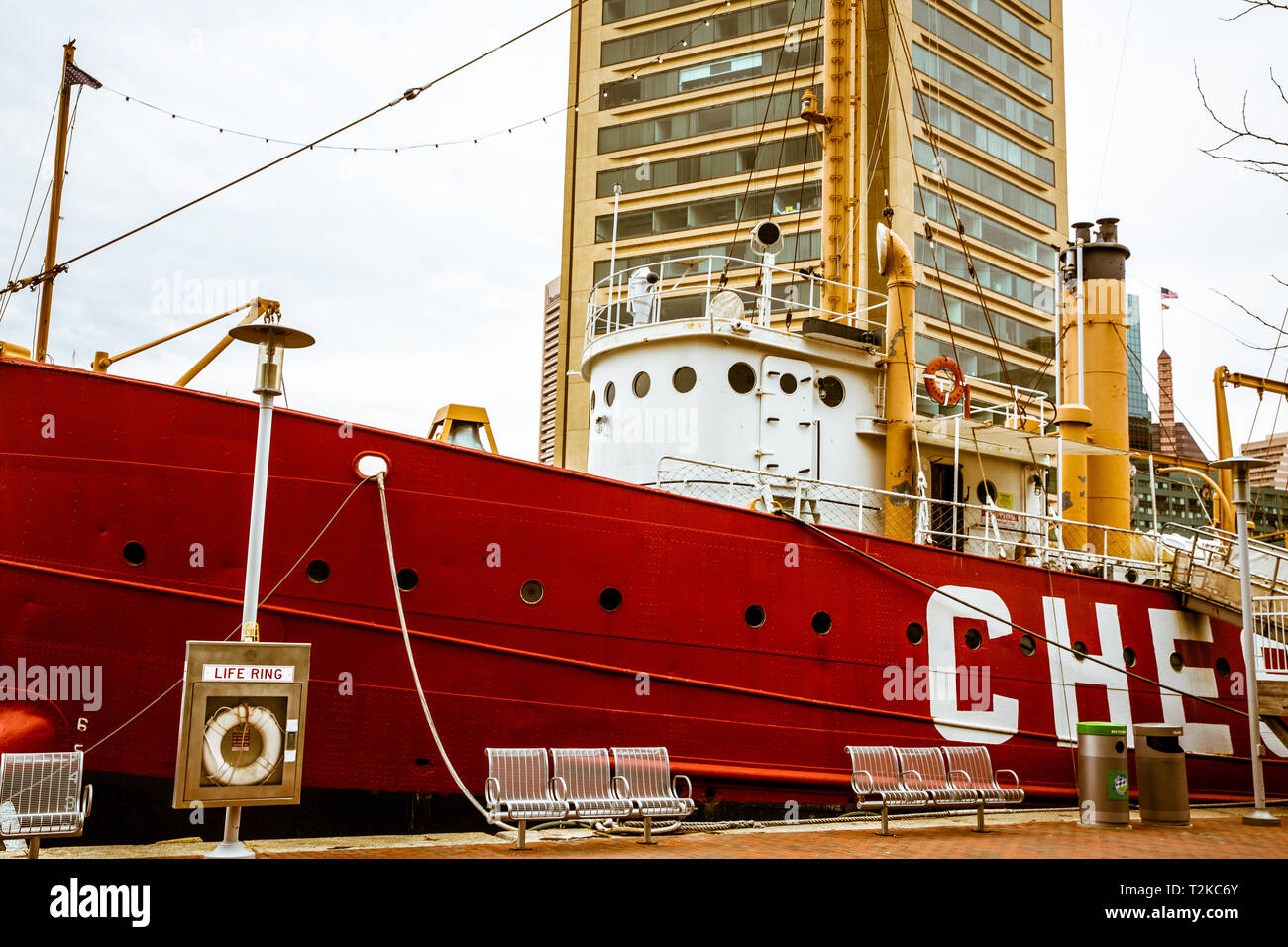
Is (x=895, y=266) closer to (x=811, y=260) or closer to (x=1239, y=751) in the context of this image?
(x=1239, y=751)

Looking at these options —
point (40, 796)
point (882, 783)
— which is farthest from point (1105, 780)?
Result: point (40, 796)

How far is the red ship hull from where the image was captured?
8.46 meters

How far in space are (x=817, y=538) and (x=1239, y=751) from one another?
7.35 metres

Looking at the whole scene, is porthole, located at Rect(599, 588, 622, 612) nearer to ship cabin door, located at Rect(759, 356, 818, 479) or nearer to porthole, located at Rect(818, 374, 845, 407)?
ship cabin door, located at Rect(759, 356, 818, 479)

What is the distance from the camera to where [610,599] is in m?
9.94

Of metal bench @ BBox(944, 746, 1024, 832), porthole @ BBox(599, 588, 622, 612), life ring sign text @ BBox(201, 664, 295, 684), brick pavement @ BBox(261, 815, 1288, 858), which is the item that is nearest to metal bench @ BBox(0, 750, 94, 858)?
brick pavement @ BBox(261, 815, 1288, 858)

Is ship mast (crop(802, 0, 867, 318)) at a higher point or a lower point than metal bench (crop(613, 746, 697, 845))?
higher

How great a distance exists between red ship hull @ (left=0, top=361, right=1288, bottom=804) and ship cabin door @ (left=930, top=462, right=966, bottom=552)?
5.32ft

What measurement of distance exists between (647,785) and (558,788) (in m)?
0.85

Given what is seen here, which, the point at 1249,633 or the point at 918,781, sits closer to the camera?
the point at 918,781

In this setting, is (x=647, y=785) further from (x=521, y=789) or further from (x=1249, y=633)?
(x=1249, y=633)

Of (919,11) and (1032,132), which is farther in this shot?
(1032,132)

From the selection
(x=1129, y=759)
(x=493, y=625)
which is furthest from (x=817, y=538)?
(x=1129, y=759)

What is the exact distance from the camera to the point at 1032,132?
4259cm
